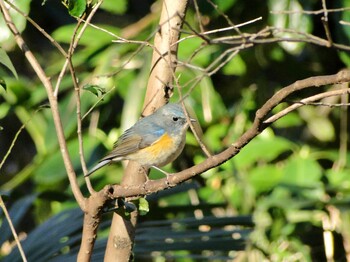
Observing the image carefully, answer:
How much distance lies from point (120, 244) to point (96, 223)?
9.1 inches

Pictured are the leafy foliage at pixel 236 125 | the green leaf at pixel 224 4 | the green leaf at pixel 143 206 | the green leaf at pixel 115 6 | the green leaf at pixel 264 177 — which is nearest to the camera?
the green leaf at pixel 143 206

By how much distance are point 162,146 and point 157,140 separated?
7 centimetres

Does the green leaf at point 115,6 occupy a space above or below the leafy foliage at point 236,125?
above

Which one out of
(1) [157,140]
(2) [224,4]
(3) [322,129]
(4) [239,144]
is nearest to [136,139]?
(1) [157,140]

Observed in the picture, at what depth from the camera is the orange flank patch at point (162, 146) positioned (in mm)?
2844

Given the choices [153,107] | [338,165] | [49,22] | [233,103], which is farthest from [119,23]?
[153,107]

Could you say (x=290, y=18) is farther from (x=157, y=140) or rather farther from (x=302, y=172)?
(x=157, y=140)

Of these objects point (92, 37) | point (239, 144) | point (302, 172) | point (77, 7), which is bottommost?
point (239, 144)

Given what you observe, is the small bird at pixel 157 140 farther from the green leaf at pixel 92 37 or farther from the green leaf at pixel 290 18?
the green leaf at pixel 92 37

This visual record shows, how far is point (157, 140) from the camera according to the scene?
2.93 metres

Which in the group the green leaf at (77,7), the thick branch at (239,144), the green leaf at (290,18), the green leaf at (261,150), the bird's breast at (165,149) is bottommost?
the thick branch at (239,144)

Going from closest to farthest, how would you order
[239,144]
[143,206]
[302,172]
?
[239,144]
[143,206]
[302,172]

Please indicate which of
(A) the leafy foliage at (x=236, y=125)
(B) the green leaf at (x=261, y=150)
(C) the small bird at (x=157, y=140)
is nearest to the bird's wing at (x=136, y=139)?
(C) the small bird at (x=157, y=140)

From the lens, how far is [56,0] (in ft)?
15.2
